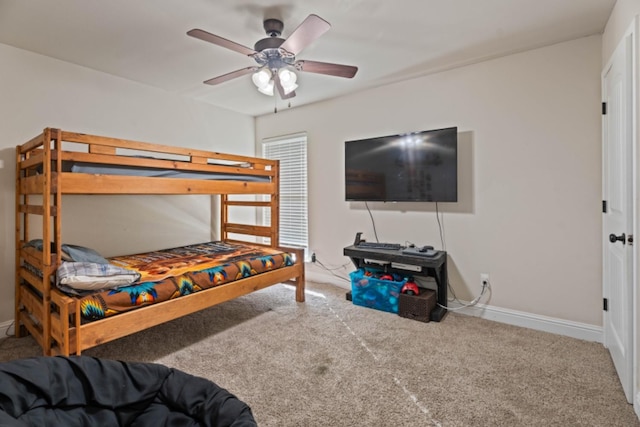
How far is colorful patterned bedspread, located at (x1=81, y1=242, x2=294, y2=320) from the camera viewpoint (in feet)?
6.46

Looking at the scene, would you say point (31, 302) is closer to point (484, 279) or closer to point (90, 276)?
point (90, 276)

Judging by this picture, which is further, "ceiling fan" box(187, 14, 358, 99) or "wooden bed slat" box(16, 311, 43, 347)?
"wooden bed slat" box(16, 311, 43, 347)

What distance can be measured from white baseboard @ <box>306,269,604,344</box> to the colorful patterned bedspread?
1.86 meters

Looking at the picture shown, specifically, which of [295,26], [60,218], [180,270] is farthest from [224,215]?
[295,26]

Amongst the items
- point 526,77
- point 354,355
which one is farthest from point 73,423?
point 526,77

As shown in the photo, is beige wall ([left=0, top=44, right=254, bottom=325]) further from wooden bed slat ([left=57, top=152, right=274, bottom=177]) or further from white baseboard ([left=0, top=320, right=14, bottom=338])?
wooden bed slat ([left=57, top=152, right=274, bottom=177])

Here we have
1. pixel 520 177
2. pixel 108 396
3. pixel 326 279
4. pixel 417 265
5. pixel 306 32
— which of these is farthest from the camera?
pixel 326 279

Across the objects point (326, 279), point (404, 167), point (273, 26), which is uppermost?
point (273, 26)

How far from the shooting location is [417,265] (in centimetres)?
297

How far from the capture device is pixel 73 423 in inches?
46.1

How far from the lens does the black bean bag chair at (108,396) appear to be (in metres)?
1.14

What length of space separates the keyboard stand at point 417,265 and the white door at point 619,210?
116 cm

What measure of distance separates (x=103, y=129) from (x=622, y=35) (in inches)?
163

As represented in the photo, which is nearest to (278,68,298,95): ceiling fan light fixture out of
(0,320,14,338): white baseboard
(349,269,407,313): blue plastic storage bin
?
(349,269,407,313): blue plastic storage bin
